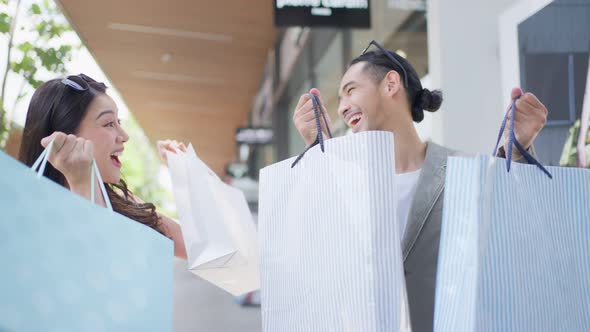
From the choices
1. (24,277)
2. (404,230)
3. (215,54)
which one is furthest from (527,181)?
(215,54)

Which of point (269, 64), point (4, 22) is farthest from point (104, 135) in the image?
point (269, 64)

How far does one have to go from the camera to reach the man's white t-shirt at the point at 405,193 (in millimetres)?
1729

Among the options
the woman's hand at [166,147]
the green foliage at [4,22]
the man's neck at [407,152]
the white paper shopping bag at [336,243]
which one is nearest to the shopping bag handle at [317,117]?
the white paper shopping bag at [336,243]

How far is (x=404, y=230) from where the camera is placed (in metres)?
1.65

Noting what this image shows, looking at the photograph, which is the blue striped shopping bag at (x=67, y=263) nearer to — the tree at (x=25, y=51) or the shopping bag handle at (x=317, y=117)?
the shopping bag handle at (x=317, y=117)

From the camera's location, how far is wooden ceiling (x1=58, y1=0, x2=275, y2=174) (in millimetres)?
6488

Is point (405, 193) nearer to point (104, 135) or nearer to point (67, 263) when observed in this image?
point (104, 135)

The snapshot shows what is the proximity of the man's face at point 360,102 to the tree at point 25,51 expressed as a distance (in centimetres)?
185

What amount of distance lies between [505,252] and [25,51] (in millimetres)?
2750

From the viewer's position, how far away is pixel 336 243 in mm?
1367

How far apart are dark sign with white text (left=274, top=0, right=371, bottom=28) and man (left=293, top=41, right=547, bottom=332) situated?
2.31 m

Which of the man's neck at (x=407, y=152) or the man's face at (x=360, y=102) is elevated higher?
→ the man's face at (x=360, y=102)

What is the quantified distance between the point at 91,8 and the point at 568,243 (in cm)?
472

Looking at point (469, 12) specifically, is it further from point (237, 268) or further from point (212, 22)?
point (212, 22)
